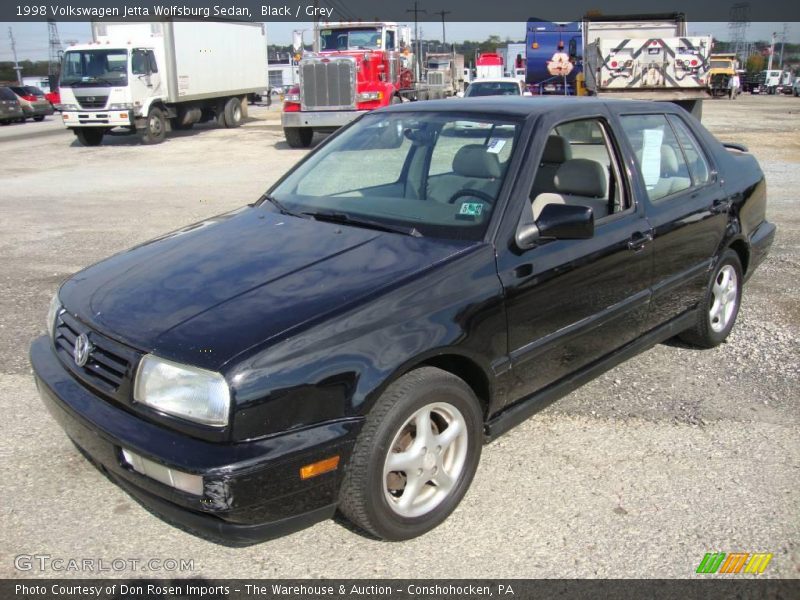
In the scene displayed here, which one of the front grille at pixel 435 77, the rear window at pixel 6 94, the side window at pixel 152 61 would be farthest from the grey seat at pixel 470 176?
the rear window at pixel 6 94

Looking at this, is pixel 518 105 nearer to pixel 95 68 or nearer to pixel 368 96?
pixel 368 96

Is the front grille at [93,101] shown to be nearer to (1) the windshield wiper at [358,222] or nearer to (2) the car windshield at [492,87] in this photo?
(2) the car windshield at [492,87]

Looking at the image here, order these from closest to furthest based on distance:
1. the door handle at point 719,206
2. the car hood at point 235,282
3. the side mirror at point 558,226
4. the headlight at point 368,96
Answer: the car hood at point 235,282
the side mirror at point 558,226
the door handle at point 719,206
the headlight at point 368,96

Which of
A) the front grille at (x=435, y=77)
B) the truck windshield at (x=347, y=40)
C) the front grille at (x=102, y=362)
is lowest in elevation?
A: the front grille at (x=102, y=362)

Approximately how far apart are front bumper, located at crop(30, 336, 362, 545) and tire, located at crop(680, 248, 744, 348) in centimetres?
295

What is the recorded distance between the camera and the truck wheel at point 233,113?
2630cm

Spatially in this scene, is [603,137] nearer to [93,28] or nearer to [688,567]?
[688,567]

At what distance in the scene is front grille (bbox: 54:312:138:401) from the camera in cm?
263

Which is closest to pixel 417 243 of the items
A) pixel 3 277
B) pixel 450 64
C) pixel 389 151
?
pixel 389 151

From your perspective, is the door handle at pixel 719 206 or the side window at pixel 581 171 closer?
the side window at pixel 581 171

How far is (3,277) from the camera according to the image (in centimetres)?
671

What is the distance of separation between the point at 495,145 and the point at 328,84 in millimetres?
15528

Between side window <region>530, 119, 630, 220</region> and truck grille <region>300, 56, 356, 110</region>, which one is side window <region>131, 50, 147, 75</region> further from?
side window <region>530, 119, 630, 220</region>

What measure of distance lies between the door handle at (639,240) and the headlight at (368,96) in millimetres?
15534
